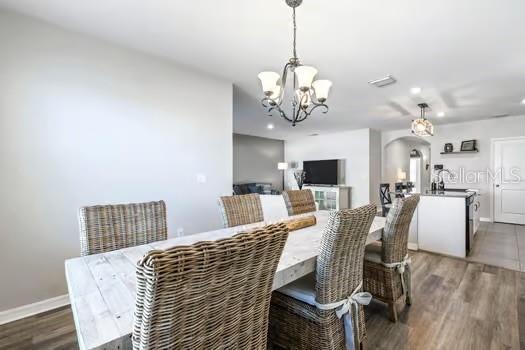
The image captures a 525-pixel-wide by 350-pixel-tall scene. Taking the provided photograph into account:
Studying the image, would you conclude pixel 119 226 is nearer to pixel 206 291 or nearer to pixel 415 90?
pixel 206 291

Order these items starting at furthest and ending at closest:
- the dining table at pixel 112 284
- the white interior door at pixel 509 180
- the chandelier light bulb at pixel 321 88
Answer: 1. the white interior door at pixel 509 180
2. the chandelier light bulb at pixel 321 88
3. the dining table at pixel 112 284

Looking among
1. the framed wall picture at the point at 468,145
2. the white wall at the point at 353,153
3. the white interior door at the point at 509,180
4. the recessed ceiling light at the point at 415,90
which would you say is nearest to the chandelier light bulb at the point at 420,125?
the recessed ceiling light at the point at 415,90

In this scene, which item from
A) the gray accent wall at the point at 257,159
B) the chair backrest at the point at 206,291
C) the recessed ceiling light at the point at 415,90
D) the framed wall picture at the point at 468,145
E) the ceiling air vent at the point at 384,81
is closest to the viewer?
the chair backrest at the point at 206,291

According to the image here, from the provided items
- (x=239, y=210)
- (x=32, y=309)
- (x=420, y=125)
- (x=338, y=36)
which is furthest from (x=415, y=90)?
(x=32, y=309)

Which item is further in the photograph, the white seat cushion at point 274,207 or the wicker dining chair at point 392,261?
the white seat cushion at point 274,207

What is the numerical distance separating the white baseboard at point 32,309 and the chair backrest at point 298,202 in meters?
2.30

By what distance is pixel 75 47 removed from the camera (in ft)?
7.70

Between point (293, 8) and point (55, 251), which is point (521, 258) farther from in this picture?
point (55, 251)

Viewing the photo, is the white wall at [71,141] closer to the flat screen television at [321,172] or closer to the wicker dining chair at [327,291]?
the wicker dining chair at [327,291]

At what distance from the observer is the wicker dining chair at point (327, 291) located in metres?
1.35

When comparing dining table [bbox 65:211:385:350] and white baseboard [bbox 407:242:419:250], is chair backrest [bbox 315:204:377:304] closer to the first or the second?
dining table [bbox 65:211:385:350]

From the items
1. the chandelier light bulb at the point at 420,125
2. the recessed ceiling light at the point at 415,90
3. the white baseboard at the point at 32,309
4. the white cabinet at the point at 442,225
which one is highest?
the recessed ceiling light at the point at 415,90

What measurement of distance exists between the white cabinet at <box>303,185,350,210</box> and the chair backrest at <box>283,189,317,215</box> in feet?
13.4

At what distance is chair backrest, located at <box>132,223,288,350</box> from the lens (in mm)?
627
